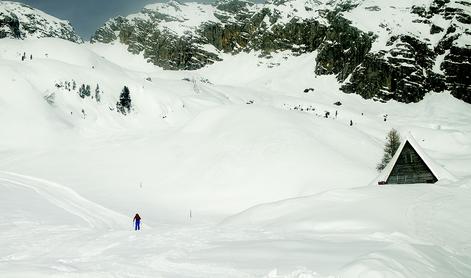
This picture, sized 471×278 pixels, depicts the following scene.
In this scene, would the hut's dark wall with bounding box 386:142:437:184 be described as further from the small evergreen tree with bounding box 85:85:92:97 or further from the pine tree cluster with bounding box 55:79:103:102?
the small evergreen tree with bounding box 85:85:92:97

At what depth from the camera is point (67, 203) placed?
108ft

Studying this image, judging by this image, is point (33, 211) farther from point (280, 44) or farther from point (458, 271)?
point (280, 44)

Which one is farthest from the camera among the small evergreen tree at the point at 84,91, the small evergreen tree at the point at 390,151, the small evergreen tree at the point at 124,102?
the small evergreen tree at the point at 124,102

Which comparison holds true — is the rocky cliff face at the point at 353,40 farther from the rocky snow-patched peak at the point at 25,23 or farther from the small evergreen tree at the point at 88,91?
the small evergreen tree at the point at 88,91

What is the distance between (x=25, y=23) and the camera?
521 feet

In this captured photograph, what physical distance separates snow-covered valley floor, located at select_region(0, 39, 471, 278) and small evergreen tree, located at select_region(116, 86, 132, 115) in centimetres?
103

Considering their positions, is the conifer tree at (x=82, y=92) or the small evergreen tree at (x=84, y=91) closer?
the conifer tree at (x=82, y=92)

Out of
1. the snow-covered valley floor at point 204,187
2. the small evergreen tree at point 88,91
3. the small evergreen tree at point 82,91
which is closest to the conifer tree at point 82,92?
the small evergreen tree at point 82,91

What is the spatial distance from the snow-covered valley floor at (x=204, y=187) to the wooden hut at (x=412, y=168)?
1427 millimetres

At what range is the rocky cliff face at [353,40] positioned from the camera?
409ft

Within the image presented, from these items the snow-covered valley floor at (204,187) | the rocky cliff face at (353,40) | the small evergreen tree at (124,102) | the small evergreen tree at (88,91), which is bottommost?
the snow-covered valley floor at (204,187)

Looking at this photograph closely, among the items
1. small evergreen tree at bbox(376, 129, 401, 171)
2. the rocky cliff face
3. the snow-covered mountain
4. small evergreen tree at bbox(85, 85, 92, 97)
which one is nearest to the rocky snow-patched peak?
the rocky cliff face

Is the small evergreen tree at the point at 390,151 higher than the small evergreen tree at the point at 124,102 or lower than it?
lower

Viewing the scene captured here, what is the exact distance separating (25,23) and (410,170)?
162 metres
